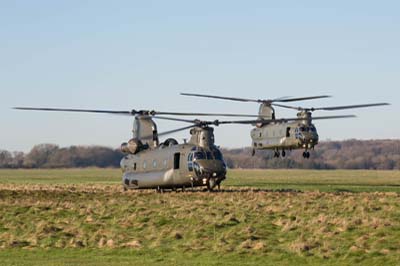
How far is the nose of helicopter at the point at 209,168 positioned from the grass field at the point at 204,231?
475cm

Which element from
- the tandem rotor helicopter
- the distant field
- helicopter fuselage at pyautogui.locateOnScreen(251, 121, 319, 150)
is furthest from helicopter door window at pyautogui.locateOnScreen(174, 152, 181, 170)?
helicopter fuselage at pyautogui.locateOnScreen(251, 121, 319, 150)

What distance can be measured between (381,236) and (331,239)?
1.73 metres

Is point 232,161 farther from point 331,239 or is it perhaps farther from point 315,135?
point 331,239

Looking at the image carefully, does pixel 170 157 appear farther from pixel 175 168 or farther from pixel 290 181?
pixel 290 181

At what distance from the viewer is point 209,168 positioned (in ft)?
167

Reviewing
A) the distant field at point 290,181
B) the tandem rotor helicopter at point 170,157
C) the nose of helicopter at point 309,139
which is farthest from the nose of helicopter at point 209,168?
the nose of helicopter at point 309,139

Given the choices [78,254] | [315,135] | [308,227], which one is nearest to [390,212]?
[308,227]

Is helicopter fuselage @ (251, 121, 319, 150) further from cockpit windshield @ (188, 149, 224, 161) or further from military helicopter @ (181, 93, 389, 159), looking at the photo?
cockpit windshield @ (188, 149, 224, 161)

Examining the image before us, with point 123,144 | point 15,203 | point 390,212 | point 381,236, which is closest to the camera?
point 381,236

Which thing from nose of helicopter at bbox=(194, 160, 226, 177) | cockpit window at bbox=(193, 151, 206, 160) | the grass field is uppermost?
cockpit window at bbox=(193, 151, 206, 160)

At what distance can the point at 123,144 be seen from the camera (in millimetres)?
58969

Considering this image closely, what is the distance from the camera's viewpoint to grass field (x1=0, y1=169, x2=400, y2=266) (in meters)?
25.8

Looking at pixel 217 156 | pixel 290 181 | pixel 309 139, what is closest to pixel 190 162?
pixel 217 156

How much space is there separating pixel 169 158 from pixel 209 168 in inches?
151
